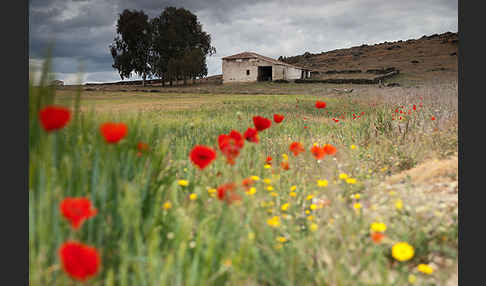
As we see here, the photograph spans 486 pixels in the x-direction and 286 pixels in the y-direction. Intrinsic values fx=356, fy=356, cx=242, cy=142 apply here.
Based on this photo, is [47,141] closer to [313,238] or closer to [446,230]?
[313,238]

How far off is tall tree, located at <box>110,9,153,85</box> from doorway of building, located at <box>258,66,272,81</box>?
3103cm

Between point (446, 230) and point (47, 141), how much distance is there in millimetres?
2055

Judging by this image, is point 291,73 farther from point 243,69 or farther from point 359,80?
point 359,80

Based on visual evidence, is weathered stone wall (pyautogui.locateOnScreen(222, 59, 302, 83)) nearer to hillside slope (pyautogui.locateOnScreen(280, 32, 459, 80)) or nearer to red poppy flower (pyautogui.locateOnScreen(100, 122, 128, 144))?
hillside slope (pyautogui.locateOnScreen(280, 32, 459, 80))

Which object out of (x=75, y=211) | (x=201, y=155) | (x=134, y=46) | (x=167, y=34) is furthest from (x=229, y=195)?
(x=167, y=34)

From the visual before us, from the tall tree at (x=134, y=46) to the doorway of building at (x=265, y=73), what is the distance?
31.0 metres

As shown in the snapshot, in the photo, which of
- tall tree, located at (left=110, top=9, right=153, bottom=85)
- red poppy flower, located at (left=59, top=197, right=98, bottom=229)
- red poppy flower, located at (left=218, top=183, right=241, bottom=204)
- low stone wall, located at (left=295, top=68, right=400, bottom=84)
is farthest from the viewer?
low stone wall, located at (left=295, top=68, right=400, bottom=84)

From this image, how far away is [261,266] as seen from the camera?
1.67 metres

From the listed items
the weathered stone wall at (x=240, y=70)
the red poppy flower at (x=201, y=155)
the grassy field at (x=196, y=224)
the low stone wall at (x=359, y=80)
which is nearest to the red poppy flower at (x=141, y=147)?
the grassy field at (x=196, y=224)

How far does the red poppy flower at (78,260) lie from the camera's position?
3.05 ft

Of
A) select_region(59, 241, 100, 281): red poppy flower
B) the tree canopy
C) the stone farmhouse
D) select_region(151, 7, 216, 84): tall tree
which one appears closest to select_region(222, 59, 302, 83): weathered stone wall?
the stone farmhouse

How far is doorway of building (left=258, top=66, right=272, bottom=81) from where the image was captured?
116 feet

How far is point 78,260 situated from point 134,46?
3.51 metres

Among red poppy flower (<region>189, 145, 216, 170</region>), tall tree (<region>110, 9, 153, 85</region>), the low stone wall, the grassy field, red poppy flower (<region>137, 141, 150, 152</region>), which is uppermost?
the low stone wall
